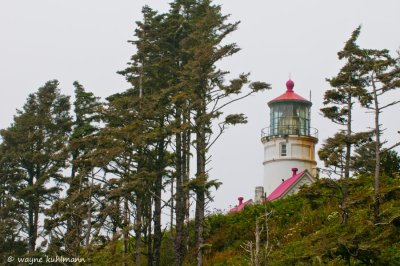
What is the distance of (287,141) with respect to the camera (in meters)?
43.6

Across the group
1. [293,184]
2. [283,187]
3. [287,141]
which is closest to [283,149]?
[287,141]

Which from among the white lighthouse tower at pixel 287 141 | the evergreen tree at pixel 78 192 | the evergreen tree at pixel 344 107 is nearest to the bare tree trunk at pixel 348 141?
the evergreen tree at pixel 344 107

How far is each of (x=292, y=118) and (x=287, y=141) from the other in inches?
56.7

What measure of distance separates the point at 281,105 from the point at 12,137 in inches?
655

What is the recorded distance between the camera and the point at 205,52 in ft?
87.7

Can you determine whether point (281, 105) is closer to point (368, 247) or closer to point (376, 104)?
point (376, 104)

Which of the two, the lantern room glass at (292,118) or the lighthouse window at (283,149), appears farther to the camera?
the lantern room glass at (292,118)

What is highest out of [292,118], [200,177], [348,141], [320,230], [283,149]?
[292,118]

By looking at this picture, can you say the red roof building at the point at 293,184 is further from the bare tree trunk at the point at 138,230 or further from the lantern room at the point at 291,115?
the bare tree trunk at the point at 138,230

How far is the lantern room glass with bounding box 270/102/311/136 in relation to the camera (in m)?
43.9

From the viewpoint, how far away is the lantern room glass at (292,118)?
43.9 metres

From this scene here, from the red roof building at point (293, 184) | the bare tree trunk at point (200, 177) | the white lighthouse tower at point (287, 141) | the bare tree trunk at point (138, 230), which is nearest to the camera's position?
the bare tree trunk at point (200, 177)

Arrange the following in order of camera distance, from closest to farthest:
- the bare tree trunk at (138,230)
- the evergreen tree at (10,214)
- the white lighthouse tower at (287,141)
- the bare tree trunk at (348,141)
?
the bare tree trunk at (348,141)
the bare tree trunk at (138,230)
the evergreen tree at (10,214)
the white lighthouse tower at (287,141)

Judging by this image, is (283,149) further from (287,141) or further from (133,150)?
(133,150)
